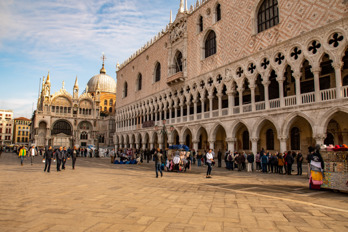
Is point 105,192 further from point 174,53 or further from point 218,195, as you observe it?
point 174,53

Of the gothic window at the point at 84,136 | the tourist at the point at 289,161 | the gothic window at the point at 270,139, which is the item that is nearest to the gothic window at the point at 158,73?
the gothic window at the point at 270,139

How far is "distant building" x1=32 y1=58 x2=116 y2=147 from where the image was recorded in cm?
5322

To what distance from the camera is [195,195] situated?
7156mm

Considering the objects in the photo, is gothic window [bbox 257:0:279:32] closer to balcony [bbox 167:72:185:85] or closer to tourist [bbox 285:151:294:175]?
balcony [bbox 167:72:185:85]

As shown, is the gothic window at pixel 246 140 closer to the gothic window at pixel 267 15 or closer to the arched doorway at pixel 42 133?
the gothic window at pixel 267 15

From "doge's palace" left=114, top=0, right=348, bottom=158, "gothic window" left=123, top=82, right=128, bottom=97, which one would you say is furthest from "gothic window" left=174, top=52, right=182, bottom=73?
"gothic window" left=123, top=82, right=128, bottom=97

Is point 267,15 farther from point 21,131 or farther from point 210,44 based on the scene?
point 21,131

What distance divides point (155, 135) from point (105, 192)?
26.5 meters

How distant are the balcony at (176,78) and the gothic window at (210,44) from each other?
12.2 feet

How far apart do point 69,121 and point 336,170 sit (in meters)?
56.0

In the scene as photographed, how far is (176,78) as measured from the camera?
91.2ft

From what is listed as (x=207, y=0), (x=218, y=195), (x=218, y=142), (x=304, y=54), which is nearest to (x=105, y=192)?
(x=218, y=195)

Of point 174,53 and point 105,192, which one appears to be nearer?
point 105,192

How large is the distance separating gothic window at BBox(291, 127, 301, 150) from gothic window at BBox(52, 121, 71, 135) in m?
49.5
